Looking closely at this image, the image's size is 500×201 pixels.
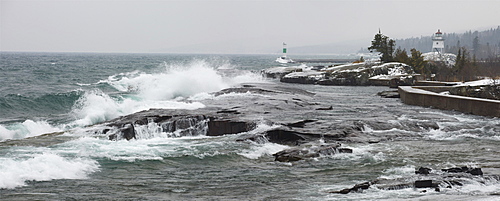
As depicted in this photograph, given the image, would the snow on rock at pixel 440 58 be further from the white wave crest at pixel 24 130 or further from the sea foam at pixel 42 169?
the sea foam at pixel 42 169

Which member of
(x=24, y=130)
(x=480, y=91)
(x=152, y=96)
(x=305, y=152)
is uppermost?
(x=480, y=91)

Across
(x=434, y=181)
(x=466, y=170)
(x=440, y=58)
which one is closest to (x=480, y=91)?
(x=466, y=170)

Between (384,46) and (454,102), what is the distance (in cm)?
4258

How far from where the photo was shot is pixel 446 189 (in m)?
11.0

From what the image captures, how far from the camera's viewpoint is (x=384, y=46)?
234 feet

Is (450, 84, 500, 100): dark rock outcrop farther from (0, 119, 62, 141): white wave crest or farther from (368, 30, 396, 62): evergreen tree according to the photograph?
(368, 30, 396, 62): evergreen tree

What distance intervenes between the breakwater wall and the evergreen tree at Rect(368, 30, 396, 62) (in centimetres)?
3370

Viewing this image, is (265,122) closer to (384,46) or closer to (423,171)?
(423,171)

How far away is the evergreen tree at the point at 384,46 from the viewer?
7000 centimetres

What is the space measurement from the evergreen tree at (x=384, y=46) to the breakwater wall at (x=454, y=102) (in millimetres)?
33700

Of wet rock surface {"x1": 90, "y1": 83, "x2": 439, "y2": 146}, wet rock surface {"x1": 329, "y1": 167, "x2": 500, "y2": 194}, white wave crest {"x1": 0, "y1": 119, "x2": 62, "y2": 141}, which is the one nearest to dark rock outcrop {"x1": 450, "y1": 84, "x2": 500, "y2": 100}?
wet rock surface {"x1": 90, "y1": 83, "x2": 439, "y2": 146}

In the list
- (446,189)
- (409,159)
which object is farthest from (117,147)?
(446,189)

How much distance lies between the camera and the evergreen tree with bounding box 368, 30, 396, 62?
7000 centimetres

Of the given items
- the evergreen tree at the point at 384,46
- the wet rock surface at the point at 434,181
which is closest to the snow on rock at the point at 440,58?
the evergreen tree at the point at 384,46
